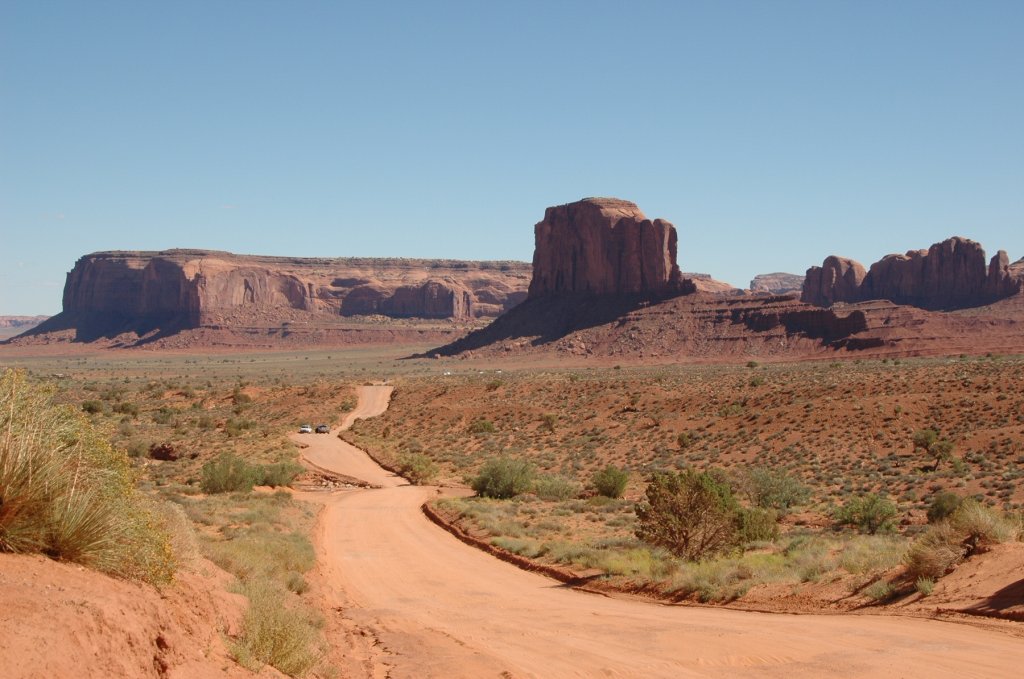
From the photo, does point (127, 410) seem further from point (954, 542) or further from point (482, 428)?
point (954, 542)

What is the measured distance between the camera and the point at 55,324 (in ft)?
645

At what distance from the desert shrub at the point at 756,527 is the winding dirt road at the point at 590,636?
4.80 m

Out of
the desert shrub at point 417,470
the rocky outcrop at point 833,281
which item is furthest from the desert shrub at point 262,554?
the rocky outcrop at point 833,281

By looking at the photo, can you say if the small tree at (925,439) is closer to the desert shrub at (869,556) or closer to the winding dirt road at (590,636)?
the desert shrub at (869,556)

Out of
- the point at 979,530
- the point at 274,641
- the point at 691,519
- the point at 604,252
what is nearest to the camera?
the point at 274,641

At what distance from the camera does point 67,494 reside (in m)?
7.30

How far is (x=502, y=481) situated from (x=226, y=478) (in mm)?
9428

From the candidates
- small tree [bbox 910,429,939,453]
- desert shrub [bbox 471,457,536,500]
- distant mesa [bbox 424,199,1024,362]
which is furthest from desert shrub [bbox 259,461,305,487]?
distant mesa [bbox 424,199,1024,362]

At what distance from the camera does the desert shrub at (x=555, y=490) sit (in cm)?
2999

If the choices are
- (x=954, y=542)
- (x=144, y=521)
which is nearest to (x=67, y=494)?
(x=144, y=521)

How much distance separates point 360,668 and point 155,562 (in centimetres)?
354

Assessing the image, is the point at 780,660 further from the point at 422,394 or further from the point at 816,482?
the point at 422,394

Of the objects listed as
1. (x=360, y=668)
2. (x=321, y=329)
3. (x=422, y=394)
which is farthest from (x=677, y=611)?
(x=321, y=329)

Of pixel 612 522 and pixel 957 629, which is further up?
pixel 957 629
